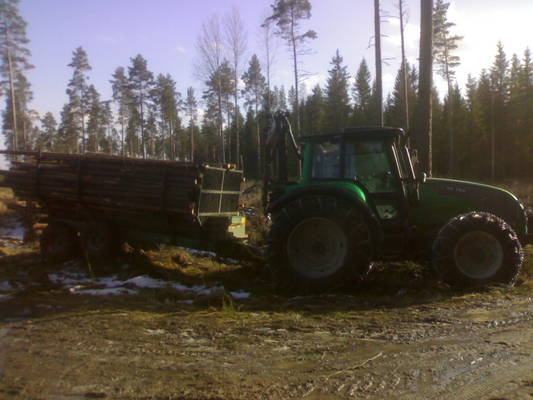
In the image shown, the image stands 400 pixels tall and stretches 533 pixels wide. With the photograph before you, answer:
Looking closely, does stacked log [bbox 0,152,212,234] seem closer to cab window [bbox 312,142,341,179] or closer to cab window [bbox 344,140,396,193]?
cab window [bbox 312,142,341,179]

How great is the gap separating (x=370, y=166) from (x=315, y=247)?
56.4 inches

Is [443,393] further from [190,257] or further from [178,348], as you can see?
[190,257]

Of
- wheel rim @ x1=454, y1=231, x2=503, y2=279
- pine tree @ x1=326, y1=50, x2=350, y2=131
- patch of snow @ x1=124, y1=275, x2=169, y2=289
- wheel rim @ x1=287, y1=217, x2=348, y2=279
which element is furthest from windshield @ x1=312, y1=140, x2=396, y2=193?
pine tree @ x1=326, y1=50, x2=350, y2=131

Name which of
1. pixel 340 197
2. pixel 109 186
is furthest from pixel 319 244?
pixel 109 186

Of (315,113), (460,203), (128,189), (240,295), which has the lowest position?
(240,295)

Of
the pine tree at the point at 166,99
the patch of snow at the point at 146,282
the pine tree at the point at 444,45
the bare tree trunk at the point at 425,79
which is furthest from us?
the pine tree at the point at 166,99

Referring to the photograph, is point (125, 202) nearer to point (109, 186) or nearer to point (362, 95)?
point (109, 186)

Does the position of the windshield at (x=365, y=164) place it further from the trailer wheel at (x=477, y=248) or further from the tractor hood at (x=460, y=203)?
the trailer wheel at (x=477, y=248)

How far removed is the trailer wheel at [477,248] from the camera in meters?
5.63

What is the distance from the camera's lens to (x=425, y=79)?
10.3 m

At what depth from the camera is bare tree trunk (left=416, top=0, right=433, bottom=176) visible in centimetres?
1036

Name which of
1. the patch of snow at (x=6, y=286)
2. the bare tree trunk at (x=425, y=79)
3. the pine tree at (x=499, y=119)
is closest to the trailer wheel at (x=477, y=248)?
the bare tree trunk at (x=425, y=79)

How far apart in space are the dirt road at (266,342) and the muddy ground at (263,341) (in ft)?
0.05

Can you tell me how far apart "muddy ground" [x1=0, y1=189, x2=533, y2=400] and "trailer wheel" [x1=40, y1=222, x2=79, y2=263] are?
111 cm
